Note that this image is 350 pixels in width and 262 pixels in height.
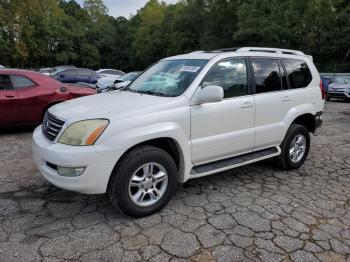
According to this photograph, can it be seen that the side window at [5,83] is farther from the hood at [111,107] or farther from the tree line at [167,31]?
the tree line at [167,31]

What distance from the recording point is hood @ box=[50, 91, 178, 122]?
3.55m

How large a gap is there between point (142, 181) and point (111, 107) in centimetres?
86

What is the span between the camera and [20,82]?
24.7 feet

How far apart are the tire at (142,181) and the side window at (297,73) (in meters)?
2.57

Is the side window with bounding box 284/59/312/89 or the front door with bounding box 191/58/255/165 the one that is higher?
the side window with bounding box 284/59/312/89

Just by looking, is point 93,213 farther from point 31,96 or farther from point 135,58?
point 135,58

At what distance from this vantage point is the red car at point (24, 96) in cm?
726

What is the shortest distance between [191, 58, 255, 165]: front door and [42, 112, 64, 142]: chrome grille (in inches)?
57.4

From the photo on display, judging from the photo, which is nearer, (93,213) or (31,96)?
(93,213)

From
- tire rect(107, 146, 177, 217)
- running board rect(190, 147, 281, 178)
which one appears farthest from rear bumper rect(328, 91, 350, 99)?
tire rect(107, 146, 177, 217)

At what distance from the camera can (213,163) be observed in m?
4.30

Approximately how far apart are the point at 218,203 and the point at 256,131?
1155 millimetres

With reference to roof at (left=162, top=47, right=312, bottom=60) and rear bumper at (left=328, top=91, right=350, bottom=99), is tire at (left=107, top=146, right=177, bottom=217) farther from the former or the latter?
rear bumper at (left=328, top=91, right=350, bottom=99)

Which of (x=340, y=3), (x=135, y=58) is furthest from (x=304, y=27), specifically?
(x=135, y=58)
